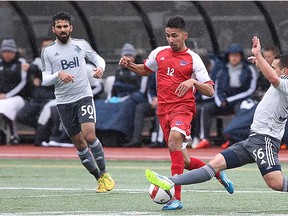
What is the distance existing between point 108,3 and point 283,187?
12026 millimetres

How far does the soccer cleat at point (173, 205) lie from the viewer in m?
10.4

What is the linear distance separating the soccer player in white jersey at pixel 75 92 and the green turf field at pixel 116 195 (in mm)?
444

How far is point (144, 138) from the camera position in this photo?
70.6 feet

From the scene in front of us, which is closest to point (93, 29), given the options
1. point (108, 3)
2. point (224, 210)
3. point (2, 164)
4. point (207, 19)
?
point (108, 3)

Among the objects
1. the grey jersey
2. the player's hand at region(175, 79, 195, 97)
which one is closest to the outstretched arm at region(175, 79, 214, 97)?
the player's hand at region(175, 79, 195, 97)

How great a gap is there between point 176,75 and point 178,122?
1.79ft

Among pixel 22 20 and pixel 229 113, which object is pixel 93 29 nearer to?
pixel 22 20

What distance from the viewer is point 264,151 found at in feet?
32.9

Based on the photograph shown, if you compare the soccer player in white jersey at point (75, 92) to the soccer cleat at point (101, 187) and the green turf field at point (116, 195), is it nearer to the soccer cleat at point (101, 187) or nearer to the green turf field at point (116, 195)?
the soccer cleat at point (101, 187)

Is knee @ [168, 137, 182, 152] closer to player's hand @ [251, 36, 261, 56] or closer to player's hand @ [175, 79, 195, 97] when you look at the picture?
player's hand @ [175, 79, 195, 97]

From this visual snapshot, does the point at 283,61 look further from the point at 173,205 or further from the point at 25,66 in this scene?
the point at 25,66

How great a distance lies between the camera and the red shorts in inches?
432

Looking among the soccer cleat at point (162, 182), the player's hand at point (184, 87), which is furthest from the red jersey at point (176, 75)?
the soccer cleat at point (162, 182)

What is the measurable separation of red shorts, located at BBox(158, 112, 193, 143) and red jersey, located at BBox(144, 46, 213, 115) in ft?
0.18
